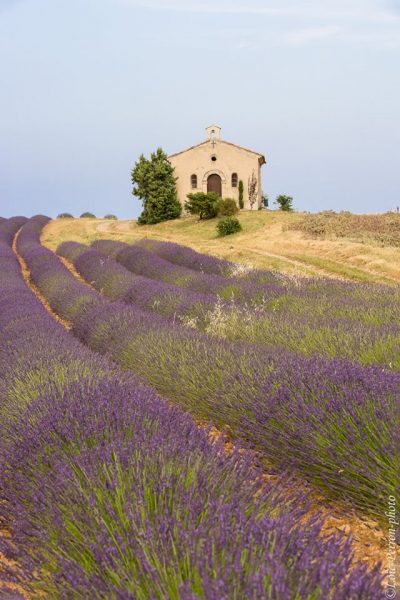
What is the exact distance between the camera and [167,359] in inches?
218

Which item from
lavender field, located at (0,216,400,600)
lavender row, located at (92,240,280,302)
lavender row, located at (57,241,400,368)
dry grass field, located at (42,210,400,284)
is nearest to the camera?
lavender field, located at (0,216,400,600)

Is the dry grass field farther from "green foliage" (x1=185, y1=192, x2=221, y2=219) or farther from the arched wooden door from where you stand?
the arched wooden door

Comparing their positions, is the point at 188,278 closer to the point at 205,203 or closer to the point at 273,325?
the point at 273,325

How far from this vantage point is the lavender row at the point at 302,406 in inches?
125

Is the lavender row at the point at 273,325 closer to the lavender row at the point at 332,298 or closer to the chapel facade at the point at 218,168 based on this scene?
the lavender row at the point at 332,298

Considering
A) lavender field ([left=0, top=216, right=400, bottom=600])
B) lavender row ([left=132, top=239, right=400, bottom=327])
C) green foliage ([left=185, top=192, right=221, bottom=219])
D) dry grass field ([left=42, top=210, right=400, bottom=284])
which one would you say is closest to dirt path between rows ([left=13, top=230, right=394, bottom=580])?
lavender field ([left=0, top=216, right=400, bottom=600])

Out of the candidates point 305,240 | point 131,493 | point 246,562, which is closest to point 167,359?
point 131,493

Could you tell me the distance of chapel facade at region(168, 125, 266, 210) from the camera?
33000mm

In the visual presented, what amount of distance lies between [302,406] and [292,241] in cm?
1799

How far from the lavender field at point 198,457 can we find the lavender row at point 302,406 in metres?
0.01

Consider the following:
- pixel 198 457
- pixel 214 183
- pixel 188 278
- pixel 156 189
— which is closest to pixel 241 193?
pixel 214 183

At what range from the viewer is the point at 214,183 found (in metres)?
33.7

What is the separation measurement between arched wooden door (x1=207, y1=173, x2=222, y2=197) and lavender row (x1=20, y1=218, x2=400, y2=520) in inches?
1140

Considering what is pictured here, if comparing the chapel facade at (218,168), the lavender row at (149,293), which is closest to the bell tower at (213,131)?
the chapel facade at (218,168)
